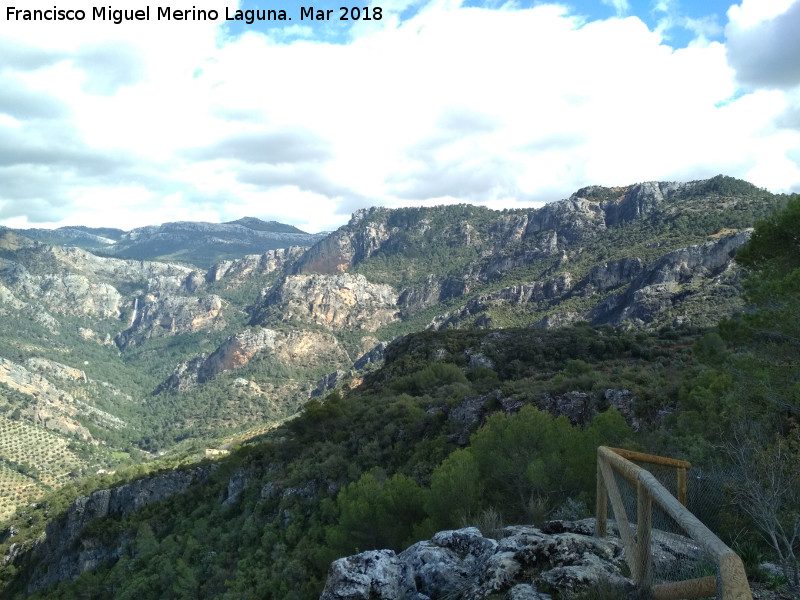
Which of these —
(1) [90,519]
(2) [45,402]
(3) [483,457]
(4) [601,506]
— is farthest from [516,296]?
(2) [45,402]

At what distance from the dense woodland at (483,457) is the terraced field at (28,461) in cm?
6261

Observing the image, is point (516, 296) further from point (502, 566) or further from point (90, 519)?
point (502, 566)

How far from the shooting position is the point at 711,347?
56.0 feet

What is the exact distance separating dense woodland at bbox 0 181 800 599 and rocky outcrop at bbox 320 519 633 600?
5.61 ft

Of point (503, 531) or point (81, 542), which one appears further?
point (81, 542)

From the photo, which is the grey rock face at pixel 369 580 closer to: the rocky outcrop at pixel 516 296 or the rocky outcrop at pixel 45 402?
the rocky outcrop at pixel 516 296

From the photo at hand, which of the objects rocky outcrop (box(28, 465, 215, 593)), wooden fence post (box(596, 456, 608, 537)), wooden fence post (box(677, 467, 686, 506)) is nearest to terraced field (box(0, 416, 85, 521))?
rocky outcrop (box(28, 465, 215, 593))

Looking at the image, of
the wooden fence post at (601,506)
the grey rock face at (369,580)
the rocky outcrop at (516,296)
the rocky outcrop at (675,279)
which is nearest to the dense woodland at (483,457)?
the wooden fence post at (601,506)

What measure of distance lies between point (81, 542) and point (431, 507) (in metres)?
42.6

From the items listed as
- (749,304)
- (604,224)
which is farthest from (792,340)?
(604,224)

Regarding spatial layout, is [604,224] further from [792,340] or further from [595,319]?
[792,340]

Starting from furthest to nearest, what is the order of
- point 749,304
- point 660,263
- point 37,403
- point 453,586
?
point 37,403 < point 660,263 < point 749,304 < point 453,586

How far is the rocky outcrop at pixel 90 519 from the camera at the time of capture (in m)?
40.8

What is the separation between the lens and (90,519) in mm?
45562
